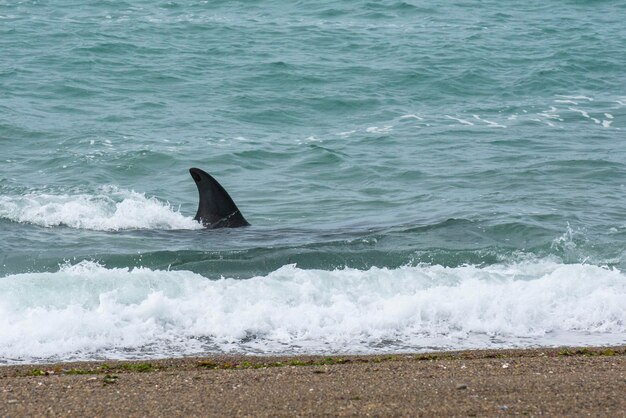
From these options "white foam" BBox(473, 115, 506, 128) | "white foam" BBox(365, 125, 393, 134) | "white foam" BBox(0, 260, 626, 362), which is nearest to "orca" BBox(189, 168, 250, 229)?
"white foam" BBox(0, 260, 626, 362)

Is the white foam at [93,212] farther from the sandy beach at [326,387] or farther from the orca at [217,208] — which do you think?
the sandy beach at [326,387]

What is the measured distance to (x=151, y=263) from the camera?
13.2 m

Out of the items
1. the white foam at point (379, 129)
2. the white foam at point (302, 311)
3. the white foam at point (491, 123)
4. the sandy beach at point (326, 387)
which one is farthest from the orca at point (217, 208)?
the white foam at point (491, 123)

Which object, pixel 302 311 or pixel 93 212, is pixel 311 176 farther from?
pixel 302 311

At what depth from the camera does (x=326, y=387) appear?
770cm

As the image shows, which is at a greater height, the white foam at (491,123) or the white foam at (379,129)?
the white foam at (379,129)

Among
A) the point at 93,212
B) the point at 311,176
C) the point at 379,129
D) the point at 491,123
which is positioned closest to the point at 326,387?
the point at 93,212

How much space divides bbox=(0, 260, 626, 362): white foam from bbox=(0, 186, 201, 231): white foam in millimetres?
2899

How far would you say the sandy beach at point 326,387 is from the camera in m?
7.11

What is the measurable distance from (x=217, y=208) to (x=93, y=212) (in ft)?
7.40

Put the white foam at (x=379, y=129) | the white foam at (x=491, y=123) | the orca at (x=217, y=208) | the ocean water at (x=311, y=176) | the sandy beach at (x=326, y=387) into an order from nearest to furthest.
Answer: the sandy beach at (x=326, y=387) < the ocean water at (x=311, y=176) < the orca at (x=217, y=208) < the white foam at (x=379, y=129) < the white foam at (x=491, y=123)

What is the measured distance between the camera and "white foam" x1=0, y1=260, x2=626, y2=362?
399 inches

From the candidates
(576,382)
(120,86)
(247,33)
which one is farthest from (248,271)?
(247,33)

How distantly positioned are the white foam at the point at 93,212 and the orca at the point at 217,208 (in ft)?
0.93
